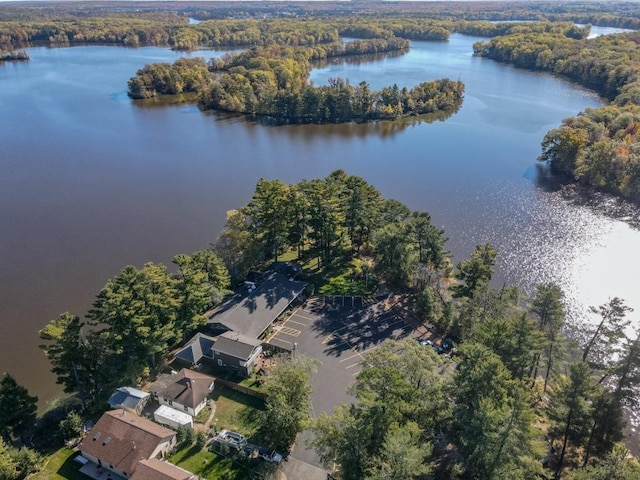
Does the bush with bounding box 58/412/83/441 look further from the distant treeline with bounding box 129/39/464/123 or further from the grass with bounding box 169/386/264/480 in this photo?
the distant treeline with bounding box 129/39/464/123

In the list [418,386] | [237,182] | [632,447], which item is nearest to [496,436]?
[418,386]

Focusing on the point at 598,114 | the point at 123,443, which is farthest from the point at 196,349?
the point at 598,114

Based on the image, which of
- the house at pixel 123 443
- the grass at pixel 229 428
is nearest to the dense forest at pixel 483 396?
the grass at pixel 229 428

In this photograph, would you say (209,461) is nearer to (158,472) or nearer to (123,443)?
(158,472)

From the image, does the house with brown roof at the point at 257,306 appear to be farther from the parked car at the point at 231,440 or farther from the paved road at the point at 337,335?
the parked car at the point at 231,440

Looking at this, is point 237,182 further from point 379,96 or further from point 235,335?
point 379,96

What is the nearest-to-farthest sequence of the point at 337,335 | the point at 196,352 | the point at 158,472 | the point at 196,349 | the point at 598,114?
the point at 158,472 → the point at 196,352 → the point at 196,349 → the point at 337,335 → the point at 598,114
